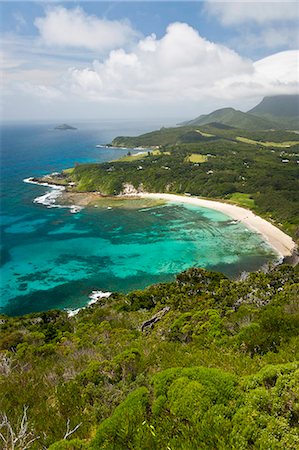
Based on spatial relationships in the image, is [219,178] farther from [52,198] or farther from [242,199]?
[52,198]

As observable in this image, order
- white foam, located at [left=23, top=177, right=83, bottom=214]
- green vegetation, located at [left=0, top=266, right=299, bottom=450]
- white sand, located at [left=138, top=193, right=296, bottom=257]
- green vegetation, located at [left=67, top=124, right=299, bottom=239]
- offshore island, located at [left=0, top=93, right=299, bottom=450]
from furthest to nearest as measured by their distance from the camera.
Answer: white foam, located at [left=23, top=177, right=83, bottom=214] → green vegetation, located at [left=67, top=124, right=299, bottom=239] → white sand, located at [left=138, top=193, right=296, bottom=257] → offshore island, located at [left=0, top=93, right=299, bottom=450] → green vegetation, located at [left=0, top=266, right=299, bottom=450]

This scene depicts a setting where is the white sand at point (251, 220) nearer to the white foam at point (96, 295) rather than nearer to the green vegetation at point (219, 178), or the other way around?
the green vegetation at point (219, 178)

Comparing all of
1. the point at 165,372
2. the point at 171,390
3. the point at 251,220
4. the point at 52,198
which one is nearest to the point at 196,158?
the point at 52,198

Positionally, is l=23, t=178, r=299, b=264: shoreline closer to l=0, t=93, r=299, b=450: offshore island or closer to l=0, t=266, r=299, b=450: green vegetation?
l=0, t=93, r=299, b=450: offshore island

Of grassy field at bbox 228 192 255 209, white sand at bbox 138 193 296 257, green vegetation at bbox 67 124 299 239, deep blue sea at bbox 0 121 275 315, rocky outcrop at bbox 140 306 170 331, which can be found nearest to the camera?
rocky outcrop at bbox 140 306 170 331

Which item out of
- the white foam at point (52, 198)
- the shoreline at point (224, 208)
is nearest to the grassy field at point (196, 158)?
the shoreline at point (224, 208)

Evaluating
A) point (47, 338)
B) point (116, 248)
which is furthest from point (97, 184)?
point (47, 338)

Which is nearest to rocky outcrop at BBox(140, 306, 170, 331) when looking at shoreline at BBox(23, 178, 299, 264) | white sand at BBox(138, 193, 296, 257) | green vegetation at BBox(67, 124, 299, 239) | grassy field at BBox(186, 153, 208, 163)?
shoreline at BBox(23, 178, 299, 264)
